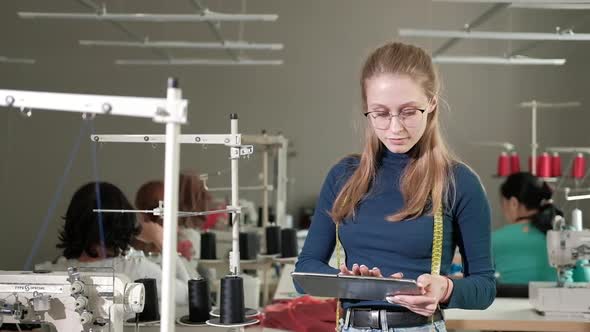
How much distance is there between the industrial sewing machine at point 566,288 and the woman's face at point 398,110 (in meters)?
1.45

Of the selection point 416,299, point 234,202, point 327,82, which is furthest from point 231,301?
point 327,82

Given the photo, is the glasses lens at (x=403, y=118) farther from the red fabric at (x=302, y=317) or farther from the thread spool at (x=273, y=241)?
the thread spool at (x=273, y=241)

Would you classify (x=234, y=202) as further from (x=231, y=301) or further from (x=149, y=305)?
(x=149, y=305)

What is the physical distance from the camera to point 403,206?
1.49m

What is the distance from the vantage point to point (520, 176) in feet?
13.1

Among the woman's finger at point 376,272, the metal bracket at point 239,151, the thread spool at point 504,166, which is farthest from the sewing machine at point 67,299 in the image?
the thread spool at point 504,166

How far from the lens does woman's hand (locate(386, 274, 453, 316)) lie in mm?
1341

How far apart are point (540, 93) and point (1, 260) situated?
5.53 meters

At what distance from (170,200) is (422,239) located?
589mm

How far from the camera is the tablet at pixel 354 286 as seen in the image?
1.33 m

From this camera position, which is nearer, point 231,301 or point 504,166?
point 231,301

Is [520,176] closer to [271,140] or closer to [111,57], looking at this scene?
[271,140]

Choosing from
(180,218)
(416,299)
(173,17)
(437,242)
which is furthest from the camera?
(180,218)

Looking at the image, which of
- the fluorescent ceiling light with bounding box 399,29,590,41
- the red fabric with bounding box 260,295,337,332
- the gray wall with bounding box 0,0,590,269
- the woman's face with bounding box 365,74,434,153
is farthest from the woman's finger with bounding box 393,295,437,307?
the gray wall with bounding box 0,0,590,269
